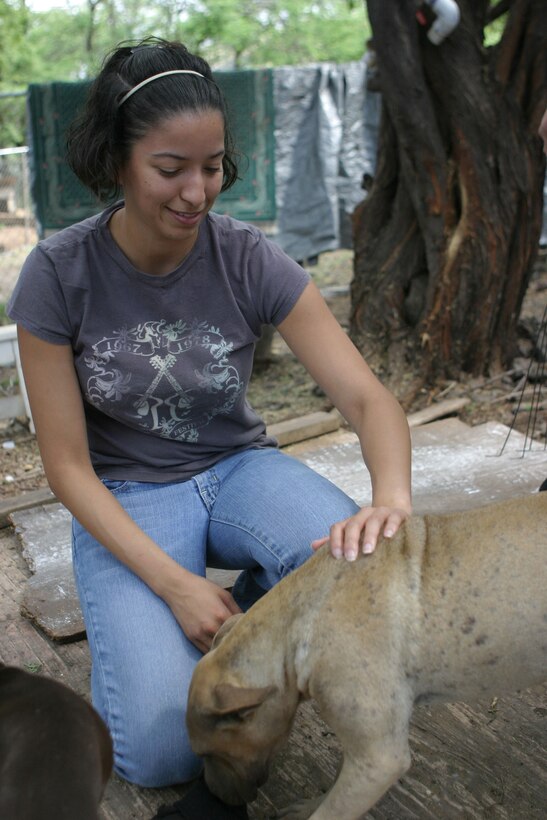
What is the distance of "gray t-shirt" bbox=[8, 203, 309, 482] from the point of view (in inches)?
116

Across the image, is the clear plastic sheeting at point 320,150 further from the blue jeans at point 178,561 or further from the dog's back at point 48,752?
the dog's back at point 48,752

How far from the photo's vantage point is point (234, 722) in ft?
7.43

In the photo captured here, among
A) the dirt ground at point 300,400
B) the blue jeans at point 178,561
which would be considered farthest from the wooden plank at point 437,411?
the blue jeans at point 178,561

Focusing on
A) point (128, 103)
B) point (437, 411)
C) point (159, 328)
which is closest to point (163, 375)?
point (159, 328)

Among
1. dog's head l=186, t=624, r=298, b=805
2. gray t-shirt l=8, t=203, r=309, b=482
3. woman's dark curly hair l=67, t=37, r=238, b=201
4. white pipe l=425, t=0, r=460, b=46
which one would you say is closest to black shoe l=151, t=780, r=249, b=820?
dog's head l=186, t=624, r=298, b=805

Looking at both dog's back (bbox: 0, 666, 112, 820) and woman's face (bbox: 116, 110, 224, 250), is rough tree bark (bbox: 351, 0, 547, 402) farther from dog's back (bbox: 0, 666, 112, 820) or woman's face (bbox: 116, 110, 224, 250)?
dog's back (bbox: 0, 666, 112, 820)

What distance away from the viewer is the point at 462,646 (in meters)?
2.28

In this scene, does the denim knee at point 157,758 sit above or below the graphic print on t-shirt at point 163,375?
below

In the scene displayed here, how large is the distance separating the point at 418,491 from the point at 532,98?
2994 mm

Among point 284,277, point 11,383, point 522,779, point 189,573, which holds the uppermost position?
point 284,277

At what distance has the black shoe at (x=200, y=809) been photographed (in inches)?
96.0

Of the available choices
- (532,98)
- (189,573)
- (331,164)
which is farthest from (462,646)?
(331,164)

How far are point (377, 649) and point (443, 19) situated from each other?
4450mm

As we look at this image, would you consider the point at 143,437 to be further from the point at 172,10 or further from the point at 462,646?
the point at 172,10
